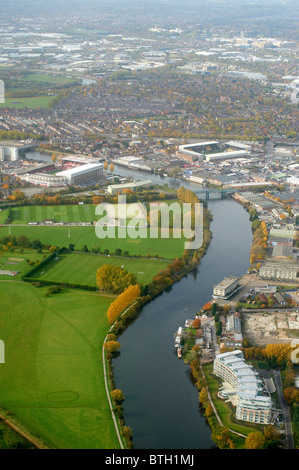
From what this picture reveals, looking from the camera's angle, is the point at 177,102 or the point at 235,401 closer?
the point at 235,401

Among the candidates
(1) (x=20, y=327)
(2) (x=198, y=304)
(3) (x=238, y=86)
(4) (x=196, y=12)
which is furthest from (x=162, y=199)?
(4) (x=196, y=12)

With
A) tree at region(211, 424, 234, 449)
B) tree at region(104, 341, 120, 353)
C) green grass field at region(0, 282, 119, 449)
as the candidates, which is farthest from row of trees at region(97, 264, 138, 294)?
tree at region(211, 424, 234, 449)

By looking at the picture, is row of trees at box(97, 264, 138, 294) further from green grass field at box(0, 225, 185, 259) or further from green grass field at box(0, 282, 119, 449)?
green grass field at box(0, 225, 185, 259)

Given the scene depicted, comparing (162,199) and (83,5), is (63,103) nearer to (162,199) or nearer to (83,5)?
(162,199)

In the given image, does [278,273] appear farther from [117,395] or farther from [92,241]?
[117,395]

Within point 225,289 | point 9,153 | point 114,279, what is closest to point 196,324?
point 225,289

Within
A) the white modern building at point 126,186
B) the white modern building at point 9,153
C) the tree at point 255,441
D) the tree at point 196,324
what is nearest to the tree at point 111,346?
the tree at point 196,324

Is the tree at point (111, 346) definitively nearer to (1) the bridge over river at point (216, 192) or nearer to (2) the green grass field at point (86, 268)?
(2) the green grass field at point (86, 268)

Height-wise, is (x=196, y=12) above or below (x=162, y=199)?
above
